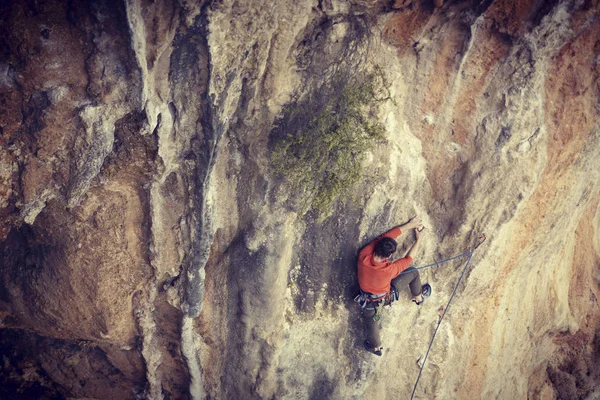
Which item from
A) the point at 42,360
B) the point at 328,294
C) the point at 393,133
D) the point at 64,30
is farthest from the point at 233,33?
the point at 42,360

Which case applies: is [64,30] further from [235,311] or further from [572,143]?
[572,143]

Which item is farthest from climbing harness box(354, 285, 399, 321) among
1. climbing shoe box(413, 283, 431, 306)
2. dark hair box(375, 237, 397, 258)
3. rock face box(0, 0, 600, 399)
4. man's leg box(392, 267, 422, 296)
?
dark hair box(375, 237, 397, 258)

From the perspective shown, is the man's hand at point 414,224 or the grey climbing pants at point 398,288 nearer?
the man's hand at point 414,224

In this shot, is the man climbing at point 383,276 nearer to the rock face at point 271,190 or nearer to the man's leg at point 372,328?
the man's leg at point 372,328

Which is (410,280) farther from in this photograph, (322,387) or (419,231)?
(322,387)

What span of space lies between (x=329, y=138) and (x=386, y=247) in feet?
5.15

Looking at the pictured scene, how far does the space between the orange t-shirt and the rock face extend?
173mm

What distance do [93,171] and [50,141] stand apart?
632 mm

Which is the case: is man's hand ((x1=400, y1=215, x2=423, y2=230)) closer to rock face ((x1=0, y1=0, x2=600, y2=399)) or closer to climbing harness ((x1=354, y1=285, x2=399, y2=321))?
rock face ((x1=0, y1=0, x2=600, y2=399))

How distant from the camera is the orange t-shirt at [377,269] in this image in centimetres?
605

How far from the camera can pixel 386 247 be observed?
5855mm

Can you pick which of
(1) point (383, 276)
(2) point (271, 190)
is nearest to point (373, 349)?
(1) point (383, 276)

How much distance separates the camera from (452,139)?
236 inches

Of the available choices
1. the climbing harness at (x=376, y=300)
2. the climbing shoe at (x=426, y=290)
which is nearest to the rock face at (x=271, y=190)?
the climbing shoe at (x=426, y=290)
